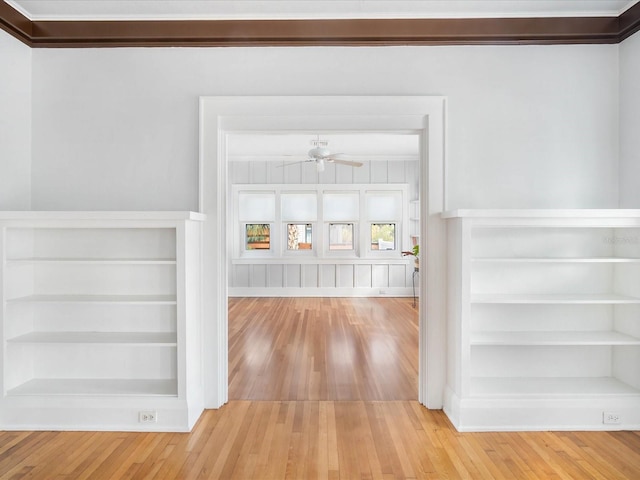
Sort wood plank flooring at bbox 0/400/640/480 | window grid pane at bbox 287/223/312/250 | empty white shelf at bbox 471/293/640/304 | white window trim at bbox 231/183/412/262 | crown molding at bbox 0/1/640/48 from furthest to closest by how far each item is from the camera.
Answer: window grid pane at bbox 287/223/312/250 → white window trim at bbox 231/183/412/262 → crown molding at bbox 0/1/640/48 → empty white shelf at bbox 471/293/640/304 → wood plank flooring at bbox 0/400/640/480

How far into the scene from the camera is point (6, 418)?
2611mm

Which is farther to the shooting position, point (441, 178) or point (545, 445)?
point (441, 178)

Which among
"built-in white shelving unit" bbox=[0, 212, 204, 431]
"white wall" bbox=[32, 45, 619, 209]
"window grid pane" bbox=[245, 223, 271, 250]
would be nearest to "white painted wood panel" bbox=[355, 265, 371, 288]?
"window grid pane" bbox=[245, 223, 271, 250]

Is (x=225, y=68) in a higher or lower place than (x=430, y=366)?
higher

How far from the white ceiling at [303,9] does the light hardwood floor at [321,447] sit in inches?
111

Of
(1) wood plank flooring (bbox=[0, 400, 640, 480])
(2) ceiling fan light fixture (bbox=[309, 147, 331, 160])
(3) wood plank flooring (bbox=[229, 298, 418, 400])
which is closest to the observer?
(1) wood plank flooring (bbox=[0, 400, 640, 480])

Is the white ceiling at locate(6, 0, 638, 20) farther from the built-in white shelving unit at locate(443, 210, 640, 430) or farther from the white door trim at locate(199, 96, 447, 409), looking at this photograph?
the built-in white shelving unit at locate(443, 210, 640, 430)

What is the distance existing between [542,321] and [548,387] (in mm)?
449

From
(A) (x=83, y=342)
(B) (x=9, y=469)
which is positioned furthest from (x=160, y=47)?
(B) (x=9, y=469)

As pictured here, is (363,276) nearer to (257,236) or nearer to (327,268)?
(327,268)

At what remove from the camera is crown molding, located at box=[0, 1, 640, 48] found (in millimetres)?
2844

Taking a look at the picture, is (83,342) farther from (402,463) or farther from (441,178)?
(441,178)

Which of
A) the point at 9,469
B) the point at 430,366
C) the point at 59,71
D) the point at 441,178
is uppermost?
the point at 59,71

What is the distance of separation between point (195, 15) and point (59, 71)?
1086 mm
